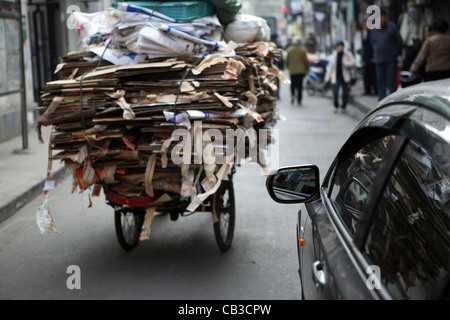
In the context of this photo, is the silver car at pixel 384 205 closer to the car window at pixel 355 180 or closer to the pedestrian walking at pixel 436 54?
the car window at pixel 355 180

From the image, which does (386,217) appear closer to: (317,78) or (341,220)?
(341,220)

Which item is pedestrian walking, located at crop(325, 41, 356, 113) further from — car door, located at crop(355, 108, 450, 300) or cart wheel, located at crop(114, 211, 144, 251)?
car door, located at crop(355, 108, 450, 300)

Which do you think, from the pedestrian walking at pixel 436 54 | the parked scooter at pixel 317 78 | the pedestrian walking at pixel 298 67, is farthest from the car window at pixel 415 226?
the parked scooter at pixel 317 78

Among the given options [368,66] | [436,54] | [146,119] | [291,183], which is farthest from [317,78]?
[291,183]

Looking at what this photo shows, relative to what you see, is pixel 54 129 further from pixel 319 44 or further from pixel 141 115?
pixel 319 44

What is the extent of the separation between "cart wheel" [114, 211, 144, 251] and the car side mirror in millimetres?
2669

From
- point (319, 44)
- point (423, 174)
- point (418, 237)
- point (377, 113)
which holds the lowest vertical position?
point (319, 44)

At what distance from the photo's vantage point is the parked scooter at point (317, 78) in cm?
2283

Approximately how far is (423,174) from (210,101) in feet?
7.55

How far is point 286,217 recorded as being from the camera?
6.66 meters

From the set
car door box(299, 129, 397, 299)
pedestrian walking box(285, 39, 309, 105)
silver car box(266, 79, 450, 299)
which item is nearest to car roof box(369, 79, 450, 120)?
silver car box(266, 79, 450, 299)

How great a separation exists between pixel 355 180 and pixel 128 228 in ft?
10.8

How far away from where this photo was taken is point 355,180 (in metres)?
2.84

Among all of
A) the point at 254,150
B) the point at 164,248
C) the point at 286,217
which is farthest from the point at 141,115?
the point at 286,217
